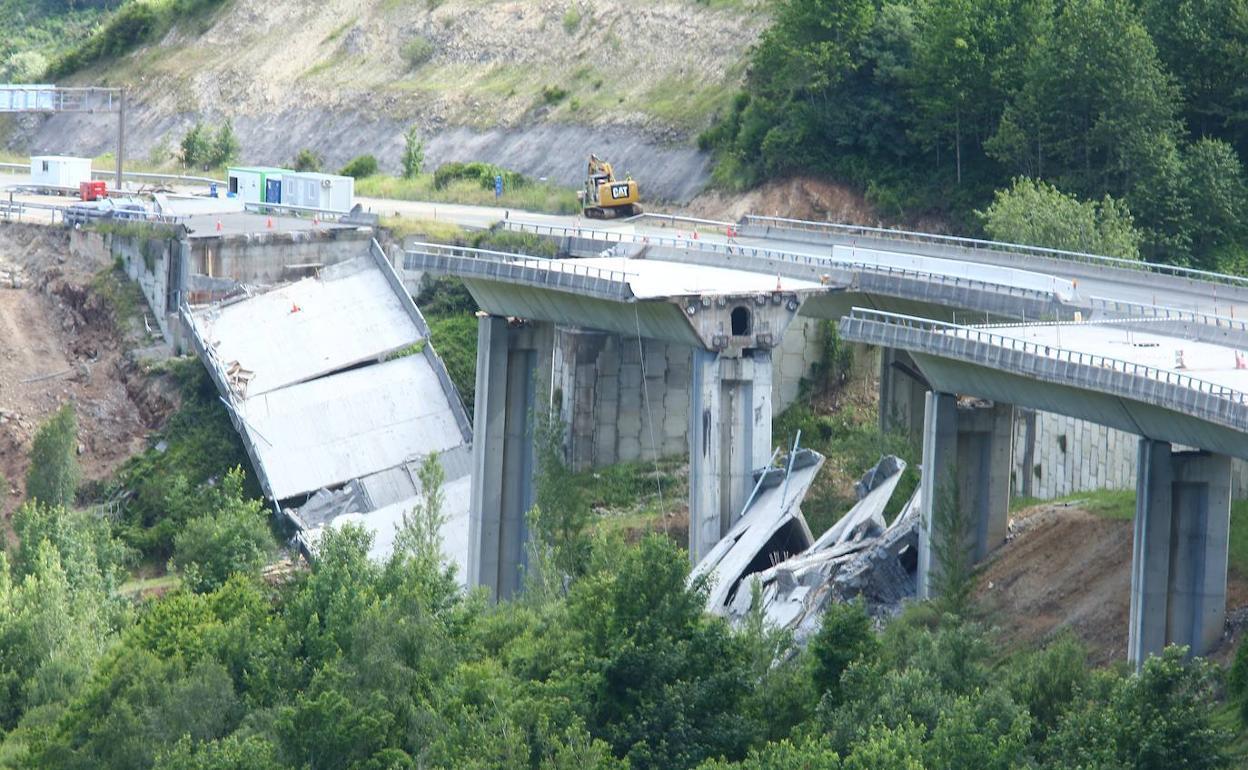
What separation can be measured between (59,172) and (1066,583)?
60.8 metres

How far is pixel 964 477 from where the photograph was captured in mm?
54219

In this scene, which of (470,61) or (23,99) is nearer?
(470,61)

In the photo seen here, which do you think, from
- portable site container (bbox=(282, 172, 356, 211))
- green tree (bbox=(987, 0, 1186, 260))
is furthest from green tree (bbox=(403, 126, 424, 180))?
green tree (bbox=(987, 0, 1186, 260))

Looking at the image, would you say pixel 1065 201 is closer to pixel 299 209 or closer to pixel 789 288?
pixel 789 288

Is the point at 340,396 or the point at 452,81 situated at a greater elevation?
the point at 452,81

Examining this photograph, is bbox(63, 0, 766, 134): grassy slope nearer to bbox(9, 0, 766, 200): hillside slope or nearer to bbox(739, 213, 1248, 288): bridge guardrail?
bbox(9, 0, 766, 200): hillside slope

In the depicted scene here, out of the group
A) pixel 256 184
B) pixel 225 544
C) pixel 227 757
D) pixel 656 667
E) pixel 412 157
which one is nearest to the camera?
pixel 227 757

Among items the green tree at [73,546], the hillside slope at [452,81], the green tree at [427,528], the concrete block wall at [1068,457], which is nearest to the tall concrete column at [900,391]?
the concrete block wall at [1068,457]

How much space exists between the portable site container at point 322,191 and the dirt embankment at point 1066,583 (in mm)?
42479

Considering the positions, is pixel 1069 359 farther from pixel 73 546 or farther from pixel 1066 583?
pixel 73 546

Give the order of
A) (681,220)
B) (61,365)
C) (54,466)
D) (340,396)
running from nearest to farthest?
(54,466), (340,396), (681,220), (61,365)

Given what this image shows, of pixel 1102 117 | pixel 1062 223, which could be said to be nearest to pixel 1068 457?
pixel 1062 223

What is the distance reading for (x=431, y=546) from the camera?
2463 inches

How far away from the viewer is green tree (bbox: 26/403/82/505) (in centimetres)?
7562
